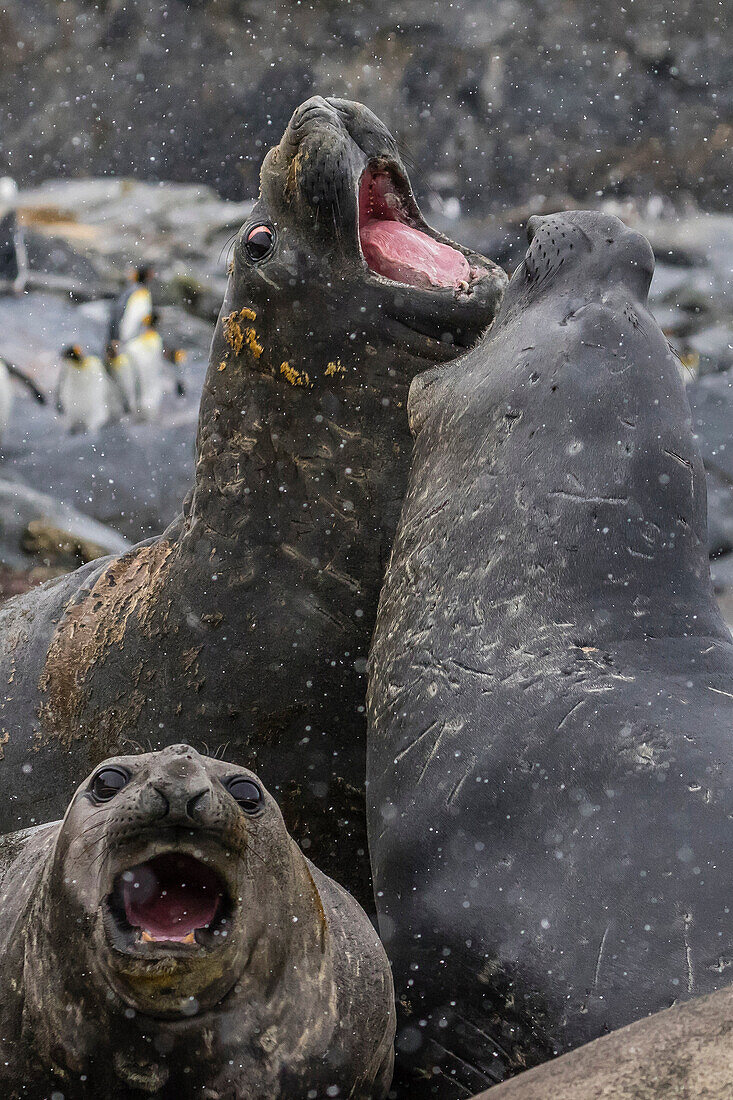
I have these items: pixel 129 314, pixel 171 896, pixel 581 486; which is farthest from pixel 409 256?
pixel 129 314

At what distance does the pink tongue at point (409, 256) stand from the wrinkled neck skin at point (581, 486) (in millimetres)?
676

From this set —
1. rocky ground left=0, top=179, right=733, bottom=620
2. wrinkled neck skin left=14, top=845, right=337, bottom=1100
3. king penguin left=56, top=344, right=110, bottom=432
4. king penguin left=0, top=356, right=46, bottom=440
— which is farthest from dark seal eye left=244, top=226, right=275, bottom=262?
king penguin left=56, top=344, right=110, bottom=432

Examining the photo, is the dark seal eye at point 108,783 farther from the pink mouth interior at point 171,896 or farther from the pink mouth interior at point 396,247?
the pink mouth interior at point 396,247

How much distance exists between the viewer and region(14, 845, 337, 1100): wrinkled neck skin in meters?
1.86

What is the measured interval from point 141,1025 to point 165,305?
48.7 feet

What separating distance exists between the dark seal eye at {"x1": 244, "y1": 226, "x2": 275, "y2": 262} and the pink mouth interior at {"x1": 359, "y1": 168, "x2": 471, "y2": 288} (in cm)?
25

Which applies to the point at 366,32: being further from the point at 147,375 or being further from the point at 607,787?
the point at 607,787

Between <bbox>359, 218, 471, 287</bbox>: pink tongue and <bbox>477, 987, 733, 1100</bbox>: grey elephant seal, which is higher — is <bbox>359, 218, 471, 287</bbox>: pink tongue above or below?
above

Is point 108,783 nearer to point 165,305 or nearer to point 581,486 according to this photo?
point 581,486

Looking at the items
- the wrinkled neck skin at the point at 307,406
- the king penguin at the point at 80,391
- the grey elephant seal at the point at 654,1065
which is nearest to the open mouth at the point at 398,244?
the wrinkled neck skin at the point at 307,406

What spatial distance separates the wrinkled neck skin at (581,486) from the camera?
2.42m

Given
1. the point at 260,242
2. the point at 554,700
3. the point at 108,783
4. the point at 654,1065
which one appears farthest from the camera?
the point at 260,242

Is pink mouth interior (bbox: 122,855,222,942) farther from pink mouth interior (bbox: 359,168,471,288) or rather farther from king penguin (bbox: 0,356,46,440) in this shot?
king penguin (bbox: 0,356,46,440)

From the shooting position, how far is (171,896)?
1.87m
